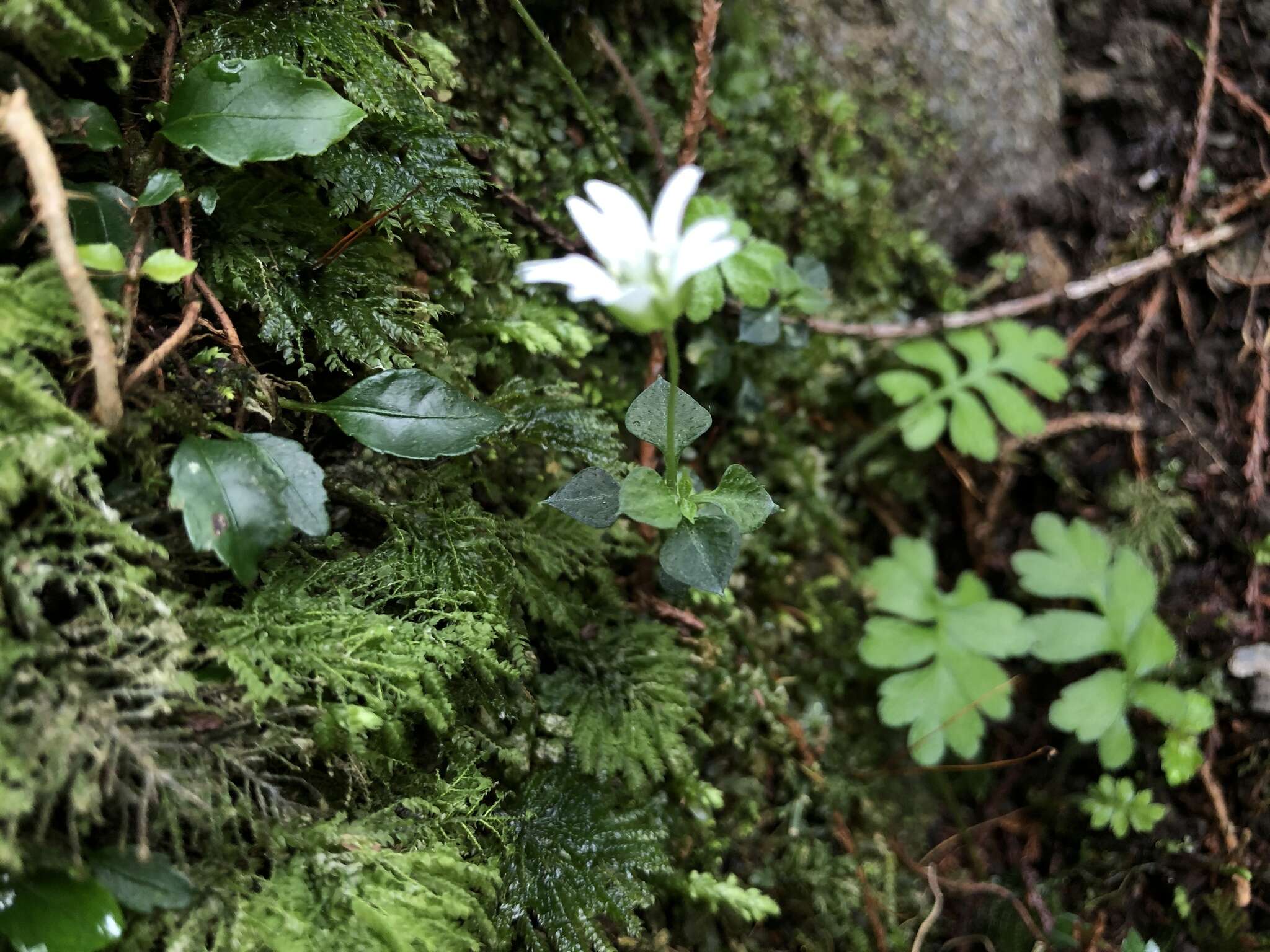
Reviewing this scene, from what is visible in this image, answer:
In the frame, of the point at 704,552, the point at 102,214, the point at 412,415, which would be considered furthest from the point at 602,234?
the point at 102,214

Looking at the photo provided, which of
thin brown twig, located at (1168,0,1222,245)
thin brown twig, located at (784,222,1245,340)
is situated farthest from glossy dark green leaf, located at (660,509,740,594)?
thin brown twig, located at (1168,0,1222,245)

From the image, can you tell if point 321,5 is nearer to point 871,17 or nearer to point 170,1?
point 170,1

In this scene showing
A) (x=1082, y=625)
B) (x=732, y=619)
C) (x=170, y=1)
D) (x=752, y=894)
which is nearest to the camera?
(x=170, y=1)

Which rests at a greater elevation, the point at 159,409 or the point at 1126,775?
the point at 159,409

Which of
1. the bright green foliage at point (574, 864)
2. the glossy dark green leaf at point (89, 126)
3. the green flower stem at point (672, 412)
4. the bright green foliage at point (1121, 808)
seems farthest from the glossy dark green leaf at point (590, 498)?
Result: the bright green foliage at point (1121, 808)

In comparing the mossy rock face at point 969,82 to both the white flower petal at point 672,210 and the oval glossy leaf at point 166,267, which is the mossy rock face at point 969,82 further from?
the oval glossy leaf at point 166,267

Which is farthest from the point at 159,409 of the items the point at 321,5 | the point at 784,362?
the point at 784,362

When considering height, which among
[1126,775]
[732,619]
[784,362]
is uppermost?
[784,362]
